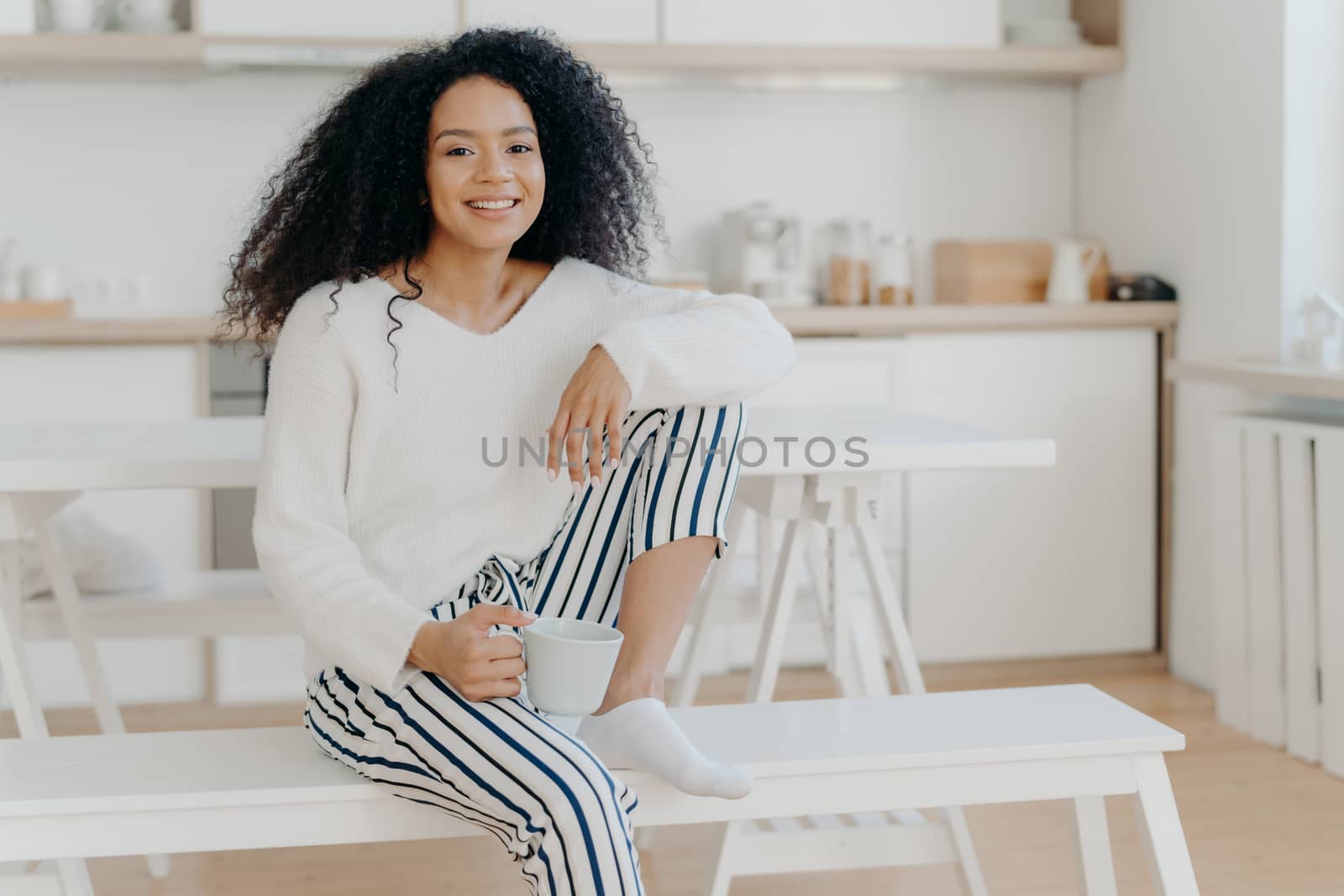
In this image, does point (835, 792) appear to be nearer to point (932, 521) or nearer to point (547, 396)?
point (547, 396)

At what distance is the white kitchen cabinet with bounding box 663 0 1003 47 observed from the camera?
10.6 ft

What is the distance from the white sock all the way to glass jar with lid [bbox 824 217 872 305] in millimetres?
2135

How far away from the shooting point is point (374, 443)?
1.48 metres

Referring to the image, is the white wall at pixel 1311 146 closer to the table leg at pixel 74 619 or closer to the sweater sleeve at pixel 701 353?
the sweater sleeve at pixel 701 353

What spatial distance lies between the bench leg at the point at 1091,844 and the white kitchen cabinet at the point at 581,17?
2109 mm

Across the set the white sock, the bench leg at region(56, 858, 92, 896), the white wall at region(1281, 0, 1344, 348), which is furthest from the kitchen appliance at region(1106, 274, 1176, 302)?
the bench leg at region(56, 858, 92, 896)

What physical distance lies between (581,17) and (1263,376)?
1.61 meters

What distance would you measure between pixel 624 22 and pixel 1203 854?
207 cm

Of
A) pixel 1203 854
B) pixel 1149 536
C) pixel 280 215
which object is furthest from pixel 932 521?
pixel 280 215

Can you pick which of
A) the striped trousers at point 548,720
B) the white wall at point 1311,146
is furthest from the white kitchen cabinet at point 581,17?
the striped trousers at point 548,720

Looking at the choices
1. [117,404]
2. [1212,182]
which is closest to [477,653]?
[117,404]

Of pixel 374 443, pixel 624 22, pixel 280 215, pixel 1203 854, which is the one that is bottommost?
pixel 1203 854

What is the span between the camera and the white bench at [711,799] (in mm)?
1308

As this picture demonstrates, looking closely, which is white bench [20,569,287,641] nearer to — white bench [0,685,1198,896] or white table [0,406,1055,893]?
white table [0,406,1055,893]
